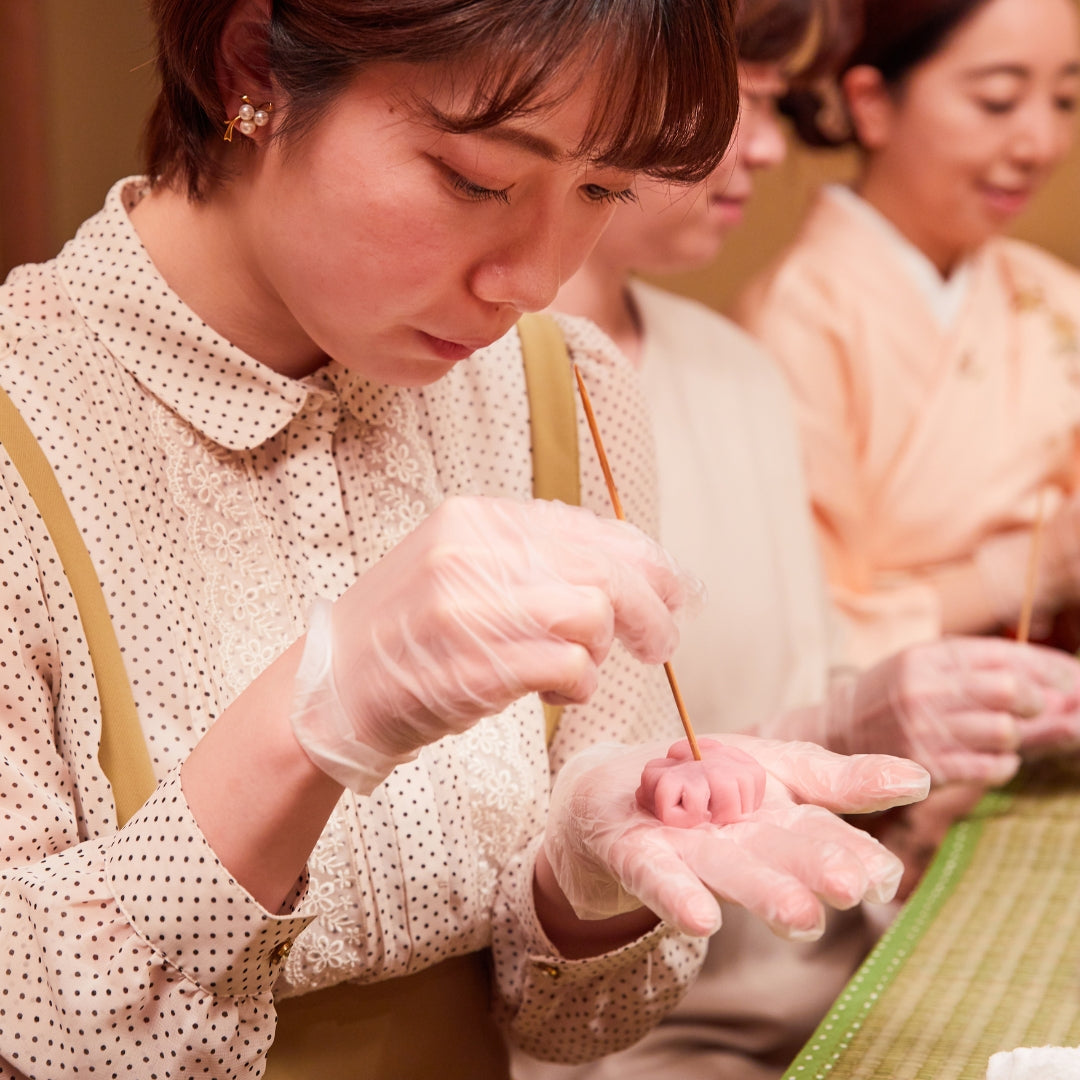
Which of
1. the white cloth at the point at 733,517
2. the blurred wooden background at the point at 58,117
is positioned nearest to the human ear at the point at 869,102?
the white cloth at the point at 733,517

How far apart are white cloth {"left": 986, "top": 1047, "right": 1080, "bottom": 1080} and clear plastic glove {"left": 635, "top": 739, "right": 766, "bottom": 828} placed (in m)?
0.26

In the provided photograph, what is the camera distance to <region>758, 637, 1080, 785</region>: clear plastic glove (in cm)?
148

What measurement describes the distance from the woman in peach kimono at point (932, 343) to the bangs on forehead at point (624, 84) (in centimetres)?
140

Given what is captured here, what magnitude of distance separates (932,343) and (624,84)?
176 cm

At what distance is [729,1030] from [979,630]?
3.04ft

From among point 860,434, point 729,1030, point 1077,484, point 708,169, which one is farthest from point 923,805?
point 708,169

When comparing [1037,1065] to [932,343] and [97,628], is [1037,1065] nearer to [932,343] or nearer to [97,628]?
[97,628]

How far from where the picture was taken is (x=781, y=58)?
2021mm

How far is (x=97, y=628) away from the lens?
962mm

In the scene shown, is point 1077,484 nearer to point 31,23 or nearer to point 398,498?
point 398,498

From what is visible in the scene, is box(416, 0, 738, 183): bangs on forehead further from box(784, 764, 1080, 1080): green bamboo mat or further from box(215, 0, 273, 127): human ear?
box(784, 764, 1080, 1080): green bamboo mat

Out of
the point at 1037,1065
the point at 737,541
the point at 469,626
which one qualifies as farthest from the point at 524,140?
the point at 737,541

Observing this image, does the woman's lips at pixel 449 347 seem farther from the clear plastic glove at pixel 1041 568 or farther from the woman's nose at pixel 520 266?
the clear plastic glove at pixel 1041 568

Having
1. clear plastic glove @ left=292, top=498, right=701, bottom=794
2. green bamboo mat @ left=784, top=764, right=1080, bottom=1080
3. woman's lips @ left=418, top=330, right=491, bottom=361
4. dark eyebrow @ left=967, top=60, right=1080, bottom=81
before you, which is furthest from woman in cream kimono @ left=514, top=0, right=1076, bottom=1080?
clear plastic glove @ left=292, top=498, right=701, bottom=794
